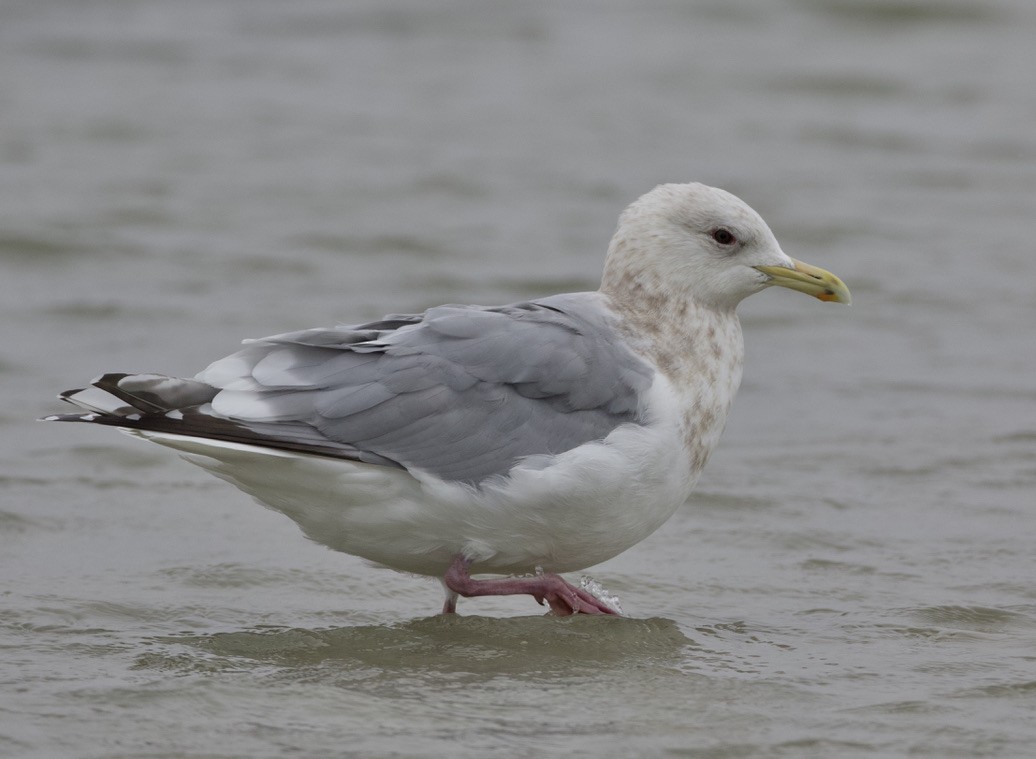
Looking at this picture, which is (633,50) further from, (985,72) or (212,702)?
(212,702)

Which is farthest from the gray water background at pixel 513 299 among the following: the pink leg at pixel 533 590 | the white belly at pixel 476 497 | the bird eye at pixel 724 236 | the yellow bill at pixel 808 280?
the bird eye at pixel 724 236

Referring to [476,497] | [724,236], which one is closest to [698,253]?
[724,236]

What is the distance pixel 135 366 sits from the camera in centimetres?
769

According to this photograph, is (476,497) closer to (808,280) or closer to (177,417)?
(177,417)

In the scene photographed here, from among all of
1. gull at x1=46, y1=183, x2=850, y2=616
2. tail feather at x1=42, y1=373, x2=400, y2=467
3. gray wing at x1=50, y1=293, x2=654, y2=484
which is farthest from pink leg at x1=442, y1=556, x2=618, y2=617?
tail feather at x1=42, y1=373, x2=400, y2=467

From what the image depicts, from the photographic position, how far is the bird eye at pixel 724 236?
5.12m

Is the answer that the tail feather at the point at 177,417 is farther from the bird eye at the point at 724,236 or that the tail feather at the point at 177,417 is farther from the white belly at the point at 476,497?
the bird eye at the point at 724,236

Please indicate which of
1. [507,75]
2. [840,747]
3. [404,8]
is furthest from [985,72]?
[840,747]

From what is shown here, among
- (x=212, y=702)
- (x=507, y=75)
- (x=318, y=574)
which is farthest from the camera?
(x=507, y=75)

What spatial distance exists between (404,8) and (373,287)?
23.9 ft

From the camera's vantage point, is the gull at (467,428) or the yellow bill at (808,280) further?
the yellow bill at (808,280)

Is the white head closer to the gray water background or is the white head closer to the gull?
the gull

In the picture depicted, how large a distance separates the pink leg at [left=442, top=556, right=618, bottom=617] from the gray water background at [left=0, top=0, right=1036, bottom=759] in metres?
0.11

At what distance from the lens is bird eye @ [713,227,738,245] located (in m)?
5.12
